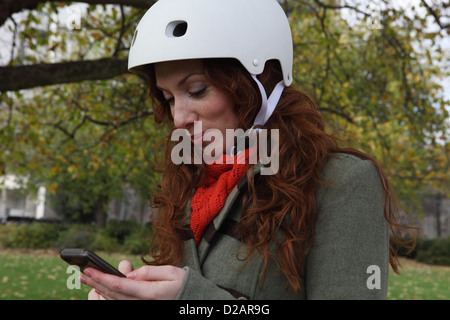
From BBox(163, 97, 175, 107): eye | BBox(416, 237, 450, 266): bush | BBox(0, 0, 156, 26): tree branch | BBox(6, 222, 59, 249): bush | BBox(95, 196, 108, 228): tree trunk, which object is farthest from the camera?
BBox(95, 196, 108, 228): tree trunk

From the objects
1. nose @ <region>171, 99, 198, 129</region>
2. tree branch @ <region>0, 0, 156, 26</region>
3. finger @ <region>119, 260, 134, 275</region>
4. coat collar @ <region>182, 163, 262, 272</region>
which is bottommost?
finger @ <region>119, 260, 134, 275</region>

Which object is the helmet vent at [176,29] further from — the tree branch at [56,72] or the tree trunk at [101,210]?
the tree trunk at [101,210]

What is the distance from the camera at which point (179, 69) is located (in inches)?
73.4

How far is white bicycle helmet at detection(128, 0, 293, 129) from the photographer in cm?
182

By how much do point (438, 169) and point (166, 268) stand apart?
9.63m

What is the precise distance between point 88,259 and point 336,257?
0.73 metres

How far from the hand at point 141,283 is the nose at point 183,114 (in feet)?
2.04

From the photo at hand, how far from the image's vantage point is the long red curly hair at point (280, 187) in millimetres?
1519

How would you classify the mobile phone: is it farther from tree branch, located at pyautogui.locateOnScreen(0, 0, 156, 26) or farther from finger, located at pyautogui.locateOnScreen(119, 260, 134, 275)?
tree branch, located at pyautogui.locateOnScreen(0, 0, 156, 26)

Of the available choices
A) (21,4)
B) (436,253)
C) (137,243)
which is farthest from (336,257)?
(436,253)

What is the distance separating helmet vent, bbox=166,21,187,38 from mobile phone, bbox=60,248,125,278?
990 millimetres

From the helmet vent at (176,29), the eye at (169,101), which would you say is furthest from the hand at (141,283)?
the helmet vent at (176,29)

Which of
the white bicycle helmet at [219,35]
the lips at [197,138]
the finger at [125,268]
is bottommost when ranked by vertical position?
the finger at [125,268]

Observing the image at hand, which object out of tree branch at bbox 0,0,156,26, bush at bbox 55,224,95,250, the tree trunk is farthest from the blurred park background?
the tree trunk
